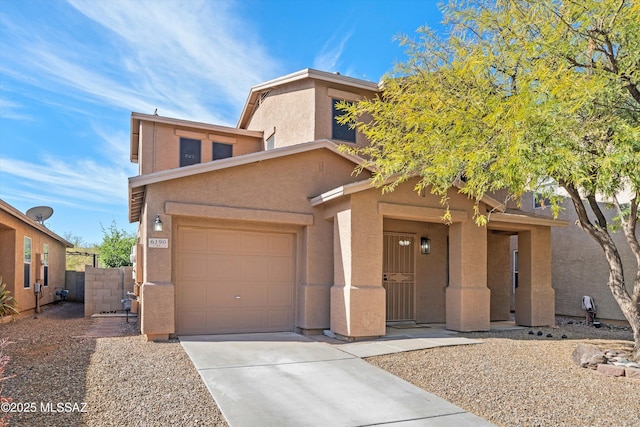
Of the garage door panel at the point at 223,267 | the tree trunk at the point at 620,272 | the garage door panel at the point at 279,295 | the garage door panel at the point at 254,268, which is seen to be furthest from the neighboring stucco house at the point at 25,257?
the tree trunk at the point at 620,272

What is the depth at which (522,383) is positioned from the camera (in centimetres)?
657

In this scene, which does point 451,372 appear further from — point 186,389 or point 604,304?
point 604,304

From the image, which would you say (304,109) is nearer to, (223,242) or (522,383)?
(223,242)

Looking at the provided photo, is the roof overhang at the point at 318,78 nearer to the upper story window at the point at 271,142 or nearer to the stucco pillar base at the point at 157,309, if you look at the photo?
the upper story window at the point at 271,142

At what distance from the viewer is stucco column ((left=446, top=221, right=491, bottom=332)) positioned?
35.6ft

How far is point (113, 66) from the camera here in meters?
14.6

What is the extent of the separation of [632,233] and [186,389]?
8237mm

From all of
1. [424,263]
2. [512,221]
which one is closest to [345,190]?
[424,263]

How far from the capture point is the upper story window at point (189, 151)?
48.1ft

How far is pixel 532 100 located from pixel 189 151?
11038 millimetres

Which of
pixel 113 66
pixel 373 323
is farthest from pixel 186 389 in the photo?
pixel 113 66

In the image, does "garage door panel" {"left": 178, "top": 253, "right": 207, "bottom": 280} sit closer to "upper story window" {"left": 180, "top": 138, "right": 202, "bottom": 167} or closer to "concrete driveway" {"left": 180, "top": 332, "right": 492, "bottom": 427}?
"concrete driveway" {"left": 180, "top": 332, "right": 492, "bottom": 427}

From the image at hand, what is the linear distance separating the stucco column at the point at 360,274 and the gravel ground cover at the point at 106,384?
3.47 meters

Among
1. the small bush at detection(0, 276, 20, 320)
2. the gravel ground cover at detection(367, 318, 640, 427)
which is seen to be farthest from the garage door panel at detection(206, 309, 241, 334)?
the small bush at detection(0, 276, 20, 320)
